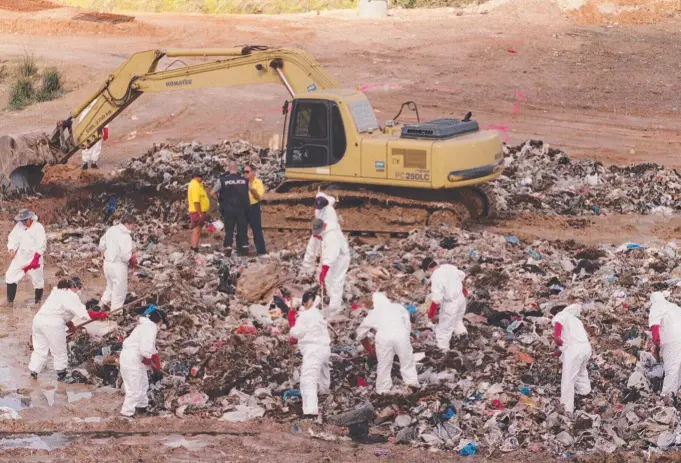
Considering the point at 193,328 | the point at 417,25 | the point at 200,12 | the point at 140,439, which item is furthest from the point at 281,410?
the point at 200,12

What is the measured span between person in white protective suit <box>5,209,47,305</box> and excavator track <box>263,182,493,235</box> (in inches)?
172

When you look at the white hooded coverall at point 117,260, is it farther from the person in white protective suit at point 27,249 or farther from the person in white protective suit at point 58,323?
the person in white protective suit at point 58,323

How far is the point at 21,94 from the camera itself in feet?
104

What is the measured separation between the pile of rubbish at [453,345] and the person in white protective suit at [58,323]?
387mm

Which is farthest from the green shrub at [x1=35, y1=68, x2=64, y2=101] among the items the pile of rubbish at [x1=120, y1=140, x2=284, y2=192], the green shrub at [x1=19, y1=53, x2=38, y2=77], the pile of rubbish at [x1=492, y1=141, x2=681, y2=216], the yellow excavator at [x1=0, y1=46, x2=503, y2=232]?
the pile of rubbish at [x1=492, y1=141, x2=681, y2=216]

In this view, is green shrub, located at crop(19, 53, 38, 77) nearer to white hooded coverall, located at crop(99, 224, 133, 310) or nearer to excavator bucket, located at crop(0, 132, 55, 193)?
excavator bucket, located at crop(0, 132, 55, 193)

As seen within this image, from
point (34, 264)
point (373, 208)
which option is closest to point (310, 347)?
point (34, 264)

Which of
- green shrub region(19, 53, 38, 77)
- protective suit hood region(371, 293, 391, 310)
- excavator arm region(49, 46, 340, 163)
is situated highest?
excavator arm region(49, 46, 340, 163)

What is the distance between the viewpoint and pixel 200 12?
42.1 metres

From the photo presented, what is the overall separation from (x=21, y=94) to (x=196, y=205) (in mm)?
14388

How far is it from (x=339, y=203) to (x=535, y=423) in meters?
7.67

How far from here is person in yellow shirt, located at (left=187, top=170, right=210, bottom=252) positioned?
19.0 meters

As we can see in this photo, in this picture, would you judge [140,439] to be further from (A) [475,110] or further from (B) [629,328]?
(A) [475,110]

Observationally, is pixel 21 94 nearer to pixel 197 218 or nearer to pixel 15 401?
pixel 197 218
